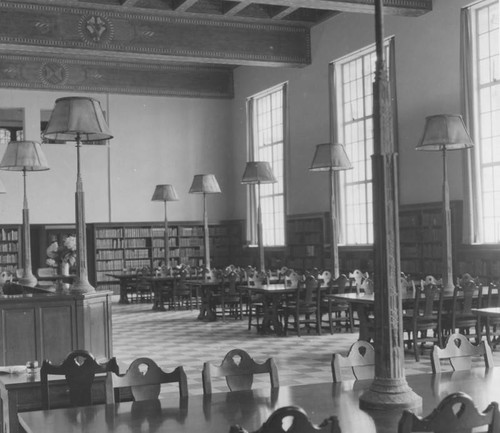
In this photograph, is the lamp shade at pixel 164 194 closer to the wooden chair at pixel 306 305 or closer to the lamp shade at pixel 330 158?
the lamp shade at pixel 330 158

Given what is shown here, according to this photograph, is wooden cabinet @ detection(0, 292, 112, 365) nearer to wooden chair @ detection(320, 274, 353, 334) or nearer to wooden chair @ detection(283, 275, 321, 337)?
Answer: wooden chair @ detection(283, 275, 321, 337)

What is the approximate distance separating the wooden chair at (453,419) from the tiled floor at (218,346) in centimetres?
474

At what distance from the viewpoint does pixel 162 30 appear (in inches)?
587

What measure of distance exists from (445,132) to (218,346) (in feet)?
12.8

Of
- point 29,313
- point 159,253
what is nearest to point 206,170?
point 159,253

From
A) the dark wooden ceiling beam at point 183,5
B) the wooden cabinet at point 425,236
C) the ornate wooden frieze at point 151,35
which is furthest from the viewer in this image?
the dark wooden ceiling beam at point 183,5

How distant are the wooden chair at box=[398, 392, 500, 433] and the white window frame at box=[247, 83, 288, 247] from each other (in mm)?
15102

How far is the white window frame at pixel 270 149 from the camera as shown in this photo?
1812 centimetres

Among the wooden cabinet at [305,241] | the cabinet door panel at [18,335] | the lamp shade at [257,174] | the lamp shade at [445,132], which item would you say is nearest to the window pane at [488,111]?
the lamp shade at [445,132]

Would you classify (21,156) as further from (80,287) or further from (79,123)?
(79,123)

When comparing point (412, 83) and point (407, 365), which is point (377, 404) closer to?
point (407, 365)

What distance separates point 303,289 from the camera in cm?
1120

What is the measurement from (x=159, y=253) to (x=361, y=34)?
25.5ft

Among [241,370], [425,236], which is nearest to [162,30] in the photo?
[425,236]
